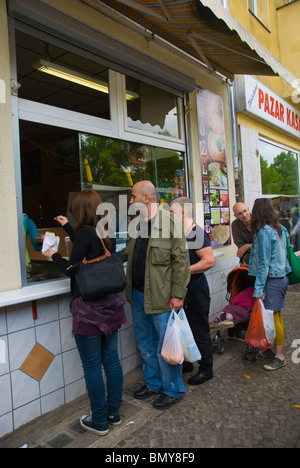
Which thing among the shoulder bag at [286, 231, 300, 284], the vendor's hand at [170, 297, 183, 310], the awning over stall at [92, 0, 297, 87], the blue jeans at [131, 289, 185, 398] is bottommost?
the blue jeans at [131, 289, 185, 398]

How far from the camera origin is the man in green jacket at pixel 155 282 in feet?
9.46

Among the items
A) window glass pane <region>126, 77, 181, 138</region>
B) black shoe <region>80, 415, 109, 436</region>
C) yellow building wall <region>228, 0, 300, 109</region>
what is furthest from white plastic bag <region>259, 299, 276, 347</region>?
yellow building wall <region>228, 0, 300, 109</region>

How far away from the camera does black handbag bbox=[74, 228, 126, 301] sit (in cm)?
244

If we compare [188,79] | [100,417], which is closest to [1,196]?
[100,417]

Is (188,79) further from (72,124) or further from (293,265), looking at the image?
(293,265)

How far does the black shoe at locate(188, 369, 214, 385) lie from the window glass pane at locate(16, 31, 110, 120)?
3.07 metres

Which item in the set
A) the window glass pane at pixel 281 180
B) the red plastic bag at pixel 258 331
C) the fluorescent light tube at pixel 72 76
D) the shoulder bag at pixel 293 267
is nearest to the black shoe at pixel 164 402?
the red plastic bag at pixel 258 331

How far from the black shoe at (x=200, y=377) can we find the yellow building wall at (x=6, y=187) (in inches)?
77.4

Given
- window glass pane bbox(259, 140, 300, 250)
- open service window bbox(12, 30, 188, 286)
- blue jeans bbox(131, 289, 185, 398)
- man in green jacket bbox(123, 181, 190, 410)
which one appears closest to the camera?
man in green jacket bbox(123, 181, 190, 410)

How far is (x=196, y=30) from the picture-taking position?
3.84 m

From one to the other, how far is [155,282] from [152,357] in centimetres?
81

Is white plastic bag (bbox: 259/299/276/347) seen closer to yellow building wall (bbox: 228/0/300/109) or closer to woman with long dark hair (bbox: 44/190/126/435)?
woman with long dark hair (bbox: 44/190/126/435)

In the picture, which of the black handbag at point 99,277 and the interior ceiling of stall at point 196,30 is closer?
the black handbag at point 99,277

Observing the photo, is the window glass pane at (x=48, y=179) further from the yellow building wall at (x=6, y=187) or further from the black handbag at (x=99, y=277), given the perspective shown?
the black handbag at (x=99, y=277)
